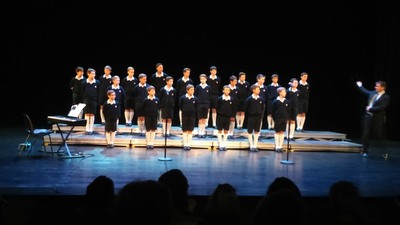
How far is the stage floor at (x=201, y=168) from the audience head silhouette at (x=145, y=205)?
2.82 meters

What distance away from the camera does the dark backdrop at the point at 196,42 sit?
1273 cm

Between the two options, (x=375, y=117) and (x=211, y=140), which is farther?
(x=211, y=140)

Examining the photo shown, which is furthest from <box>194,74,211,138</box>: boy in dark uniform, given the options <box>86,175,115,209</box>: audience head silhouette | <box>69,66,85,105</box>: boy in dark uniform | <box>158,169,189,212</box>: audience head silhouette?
<box>86,175,115,209</box>: audience head silhouette

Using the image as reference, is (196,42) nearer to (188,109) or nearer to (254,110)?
(188,109)

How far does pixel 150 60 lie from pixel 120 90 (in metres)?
2.98

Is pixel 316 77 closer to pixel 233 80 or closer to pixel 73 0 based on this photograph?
pixel 233 80

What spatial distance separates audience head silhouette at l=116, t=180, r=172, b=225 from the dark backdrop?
10673 mm

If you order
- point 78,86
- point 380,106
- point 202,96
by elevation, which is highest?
point 78,86

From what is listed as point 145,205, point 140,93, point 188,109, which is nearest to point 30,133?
point 140,93

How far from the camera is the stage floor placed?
20.8 feet

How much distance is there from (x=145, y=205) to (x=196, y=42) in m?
10.8

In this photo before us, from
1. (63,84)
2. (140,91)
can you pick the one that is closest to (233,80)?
(140,91)

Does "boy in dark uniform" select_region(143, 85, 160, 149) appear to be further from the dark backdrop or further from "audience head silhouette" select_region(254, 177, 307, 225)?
Answer: "audience head silhouette" select_region(254, 177, 307, 225)

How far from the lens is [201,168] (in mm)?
7867
